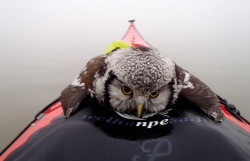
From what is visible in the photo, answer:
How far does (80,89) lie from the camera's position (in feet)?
6.02

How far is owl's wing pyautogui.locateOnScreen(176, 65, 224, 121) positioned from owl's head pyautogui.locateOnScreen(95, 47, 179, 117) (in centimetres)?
26

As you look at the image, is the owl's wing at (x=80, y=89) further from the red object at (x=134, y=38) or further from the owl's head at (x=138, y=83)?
the red object at (x=134, y=38)

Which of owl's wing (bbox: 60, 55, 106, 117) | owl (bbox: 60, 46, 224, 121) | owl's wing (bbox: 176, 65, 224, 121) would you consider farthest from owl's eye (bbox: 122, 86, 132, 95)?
owl's wing (bbox: 176, 65, 224, 121)

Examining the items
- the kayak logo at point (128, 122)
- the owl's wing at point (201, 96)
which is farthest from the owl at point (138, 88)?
the kayak logo at point (128, 122)

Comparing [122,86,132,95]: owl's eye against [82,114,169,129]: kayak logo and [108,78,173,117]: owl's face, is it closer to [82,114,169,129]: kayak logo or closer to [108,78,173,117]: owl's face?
[108,78,173,117]: owl's face

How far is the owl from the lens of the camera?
1392 millimetres

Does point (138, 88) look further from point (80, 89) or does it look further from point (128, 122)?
point (80, 89)

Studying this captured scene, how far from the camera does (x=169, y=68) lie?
1.53 meters

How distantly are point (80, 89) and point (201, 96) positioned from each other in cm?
131

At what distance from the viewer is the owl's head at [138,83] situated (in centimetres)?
138

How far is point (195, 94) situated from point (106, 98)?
0.96 metres

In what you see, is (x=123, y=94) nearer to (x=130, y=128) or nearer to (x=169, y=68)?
(x=130, y=128)

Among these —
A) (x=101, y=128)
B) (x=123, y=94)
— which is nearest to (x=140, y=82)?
(x=123, y=94)

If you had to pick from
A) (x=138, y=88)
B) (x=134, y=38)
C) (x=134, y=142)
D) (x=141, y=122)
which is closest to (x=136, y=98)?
(x=138, y=88)
